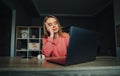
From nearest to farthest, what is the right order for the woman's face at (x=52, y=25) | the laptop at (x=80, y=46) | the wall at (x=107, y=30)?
the laptop at (x=80, y=46) → the woman's face at (x=52, y=25) → the wall at (x=107, y=30)

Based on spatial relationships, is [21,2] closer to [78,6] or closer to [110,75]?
[78,6]

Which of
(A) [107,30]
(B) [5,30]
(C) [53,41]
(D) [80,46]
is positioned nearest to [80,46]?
(D) [80,46]

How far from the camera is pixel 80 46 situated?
0.92 m

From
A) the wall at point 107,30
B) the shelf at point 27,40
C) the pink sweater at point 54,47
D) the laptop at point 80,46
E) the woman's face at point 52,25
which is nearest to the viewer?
the laptop at point 80,46

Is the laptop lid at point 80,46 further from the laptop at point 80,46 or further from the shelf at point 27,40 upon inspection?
the shelf at point 27,40

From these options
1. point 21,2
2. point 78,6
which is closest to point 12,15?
point 21,2

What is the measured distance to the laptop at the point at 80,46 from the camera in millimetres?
832

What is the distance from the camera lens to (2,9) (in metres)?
3.59

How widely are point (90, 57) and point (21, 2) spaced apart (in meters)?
4.22

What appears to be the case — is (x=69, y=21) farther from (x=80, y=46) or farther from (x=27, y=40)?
(x=80, y=46)

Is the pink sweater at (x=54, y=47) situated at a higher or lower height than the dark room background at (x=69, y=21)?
lower

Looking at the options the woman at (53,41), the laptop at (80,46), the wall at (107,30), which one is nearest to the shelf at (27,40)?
the woman at (53,41)

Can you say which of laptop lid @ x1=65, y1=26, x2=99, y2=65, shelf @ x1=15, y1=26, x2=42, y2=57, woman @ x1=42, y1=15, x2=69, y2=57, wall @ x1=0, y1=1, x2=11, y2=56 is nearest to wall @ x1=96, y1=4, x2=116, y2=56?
shelf @ x1=15, y1=26, x2=42, y2=57

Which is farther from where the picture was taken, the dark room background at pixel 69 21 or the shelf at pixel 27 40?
the shelf at pixel 27 40
